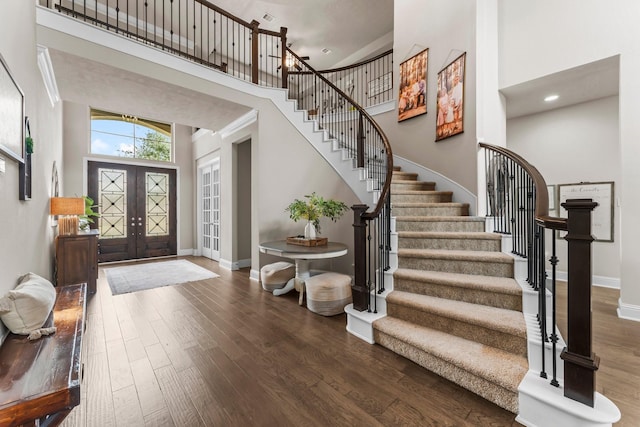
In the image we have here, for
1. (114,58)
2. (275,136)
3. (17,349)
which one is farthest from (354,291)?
(114,58)

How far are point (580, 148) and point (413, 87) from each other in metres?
2.83

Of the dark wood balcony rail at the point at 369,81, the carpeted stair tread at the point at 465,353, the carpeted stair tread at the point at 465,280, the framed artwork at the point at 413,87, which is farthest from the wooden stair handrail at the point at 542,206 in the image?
the dark wood balcony rail at the point at 369,81

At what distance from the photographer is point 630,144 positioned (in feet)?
9.65

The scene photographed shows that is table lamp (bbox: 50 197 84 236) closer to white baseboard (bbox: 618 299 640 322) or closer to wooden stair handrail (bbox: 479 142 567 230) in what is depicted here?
wooden stair handrail (bbox: 479 142 567 230)

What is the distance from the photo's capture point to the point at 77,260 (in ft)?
12.2

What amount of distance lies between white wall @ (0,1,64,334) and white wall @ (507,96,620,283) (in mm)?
6429

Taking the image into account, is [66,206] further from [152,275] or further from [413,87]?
[413,87]

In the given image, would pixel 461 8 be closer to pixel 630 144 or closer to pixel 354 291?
pixel 630 144

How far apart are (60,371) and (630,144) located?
5138 mm

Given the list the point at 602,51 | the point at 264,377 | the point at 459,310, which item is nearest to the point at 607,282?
the point at 602,51

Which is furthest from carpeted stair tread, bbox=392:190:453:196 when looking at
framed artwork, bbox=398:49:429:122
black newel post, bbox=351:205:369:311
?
framed artwork, bbox=398:49:429:122

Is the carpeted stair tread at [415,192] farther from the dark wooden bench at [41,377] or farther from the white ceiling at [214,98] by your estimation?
the dark wooden bench at [41,377]

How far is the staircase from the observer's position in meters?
A: 1.72

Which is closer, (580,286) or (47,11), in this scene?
(580,286)
